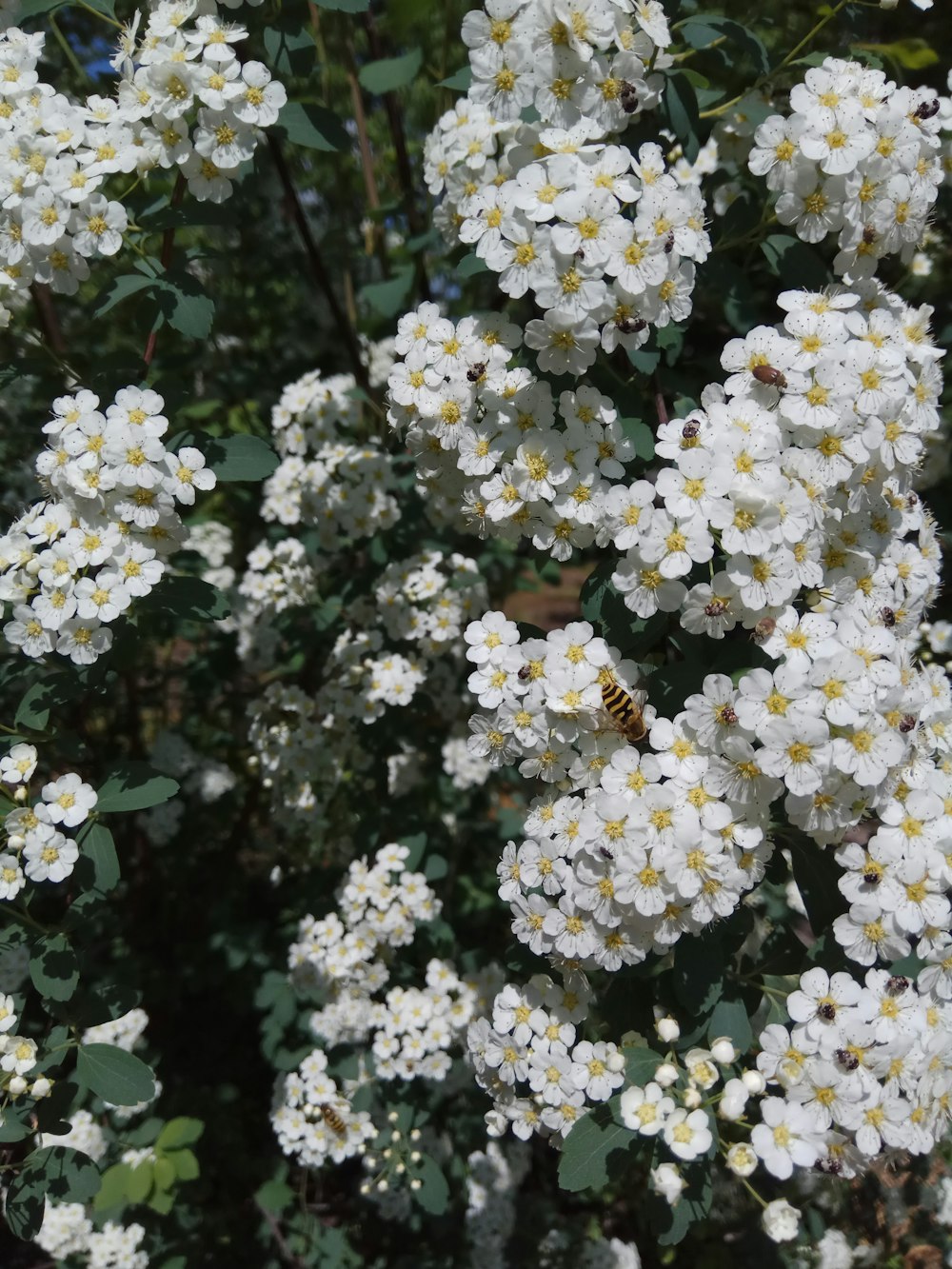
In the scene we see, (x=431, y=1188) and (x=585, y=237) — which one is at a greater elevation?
(x=585, y=237)

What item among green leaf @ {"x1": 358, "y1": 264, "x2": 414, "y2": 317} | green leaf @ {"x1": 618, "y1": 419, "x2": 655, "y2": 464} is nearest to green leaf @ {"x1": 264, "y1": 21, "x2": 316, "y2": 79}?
green leaf @ {"x1": 358, "y1": 264, "x2": 414, "y2": 317}

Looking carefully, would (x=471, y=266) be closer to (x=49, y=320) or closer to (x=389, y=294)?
(x=389, y=294)

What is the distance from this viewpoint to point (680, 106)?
2.29 m

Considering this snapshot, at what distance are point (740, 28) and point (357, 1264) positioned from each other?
14.2 feet

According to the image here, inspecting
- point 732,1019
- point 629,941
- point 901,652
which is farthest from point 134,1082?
point 901,652

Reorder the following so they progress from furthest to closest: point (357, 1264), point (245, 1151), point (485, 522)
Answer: point (245, 1151), point (357, 1264), point (485, 522)

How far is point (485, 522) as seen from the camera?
2.22m

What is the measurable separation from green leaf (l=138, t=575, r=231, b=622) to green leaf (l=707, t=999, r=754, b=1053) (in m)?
1.55

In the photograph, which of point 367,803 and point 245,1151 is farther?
point 245,1151

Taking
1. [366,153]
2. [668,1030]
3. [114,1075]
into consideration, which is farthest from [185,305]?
[668,1030]

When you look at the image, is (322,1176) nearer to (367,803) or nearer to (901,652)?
(367,803)

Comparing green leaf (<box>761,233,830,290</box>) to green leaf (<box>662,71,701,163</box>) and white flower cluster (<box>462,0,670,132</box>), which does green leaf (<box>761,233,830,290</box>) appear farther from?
white flower cluster (<box>462,0,670,132</box>)

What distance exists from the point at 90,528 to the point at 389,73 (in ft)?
6.47

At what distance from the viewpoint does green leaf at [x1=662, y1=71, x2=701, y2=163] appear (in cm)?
229
